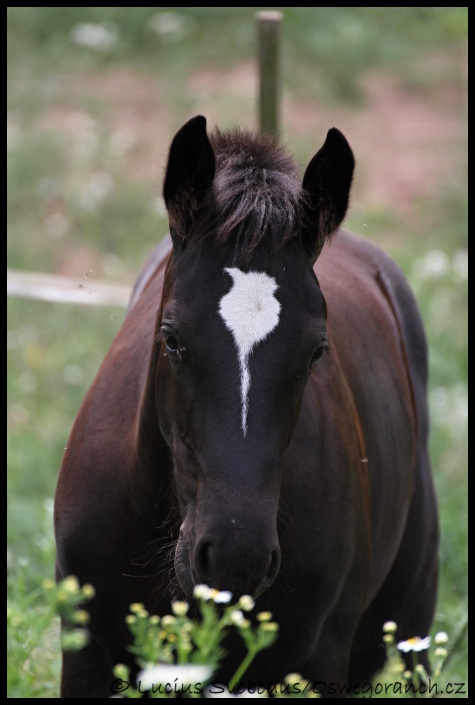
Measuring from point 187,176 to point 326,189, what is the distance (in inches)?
15.0

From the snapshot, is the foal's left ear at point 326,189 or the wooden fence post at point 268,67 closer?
the foal's left ear at point 326,189

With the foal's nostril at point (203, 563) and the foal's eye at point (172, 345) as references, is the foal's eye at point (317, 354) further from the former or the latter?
the foal's nostril at point (203, 563)

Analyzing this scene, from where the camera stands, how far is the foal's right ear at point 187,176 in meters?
2.78

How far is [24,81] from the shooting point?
12055mm

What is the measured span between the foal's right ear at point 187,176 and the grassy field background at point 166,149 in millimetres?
2965

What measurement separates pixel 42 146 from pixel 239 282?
8662 millimetres

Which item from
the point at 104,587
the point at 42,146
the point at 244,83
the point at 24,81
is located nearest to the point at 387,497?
the point at 104,587

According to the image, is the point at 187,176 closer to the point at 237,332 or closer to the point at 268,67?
the point at 237,332

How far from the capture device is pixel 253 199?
266cm

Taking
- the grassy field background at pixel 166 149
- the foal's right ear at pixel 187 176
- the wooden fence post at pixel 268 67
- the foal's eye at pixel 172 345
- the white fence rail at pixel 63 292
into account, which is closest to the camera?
the foal's eye at pixel 172 345

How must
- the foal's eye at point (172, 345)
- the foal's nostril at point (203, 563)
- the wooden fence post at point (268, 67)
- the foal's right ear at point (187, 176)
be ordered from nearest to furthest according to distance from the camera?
the foal's nostril at point (203, 563)
the foal's eye at point (172, 345)
the foal's right ear at point (187, 176)
the wooden fence post at point (268, 67)

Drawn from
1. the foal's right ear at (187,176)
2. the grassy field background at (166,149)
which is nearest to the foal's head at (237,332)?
Result: the foal's right ear at (187,176)

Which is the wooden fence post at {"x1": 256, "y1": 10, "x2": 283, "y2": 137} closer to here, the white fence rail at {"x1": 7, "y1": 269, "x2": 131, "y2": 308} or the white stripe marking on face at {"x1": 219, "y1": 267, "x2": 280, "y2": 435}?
the white fence rail at {"x1": 7, "y1": 269, "x2": 131, "y2": 308}

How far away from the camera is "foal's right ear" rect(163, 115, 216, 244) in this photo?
2775 millimetres
